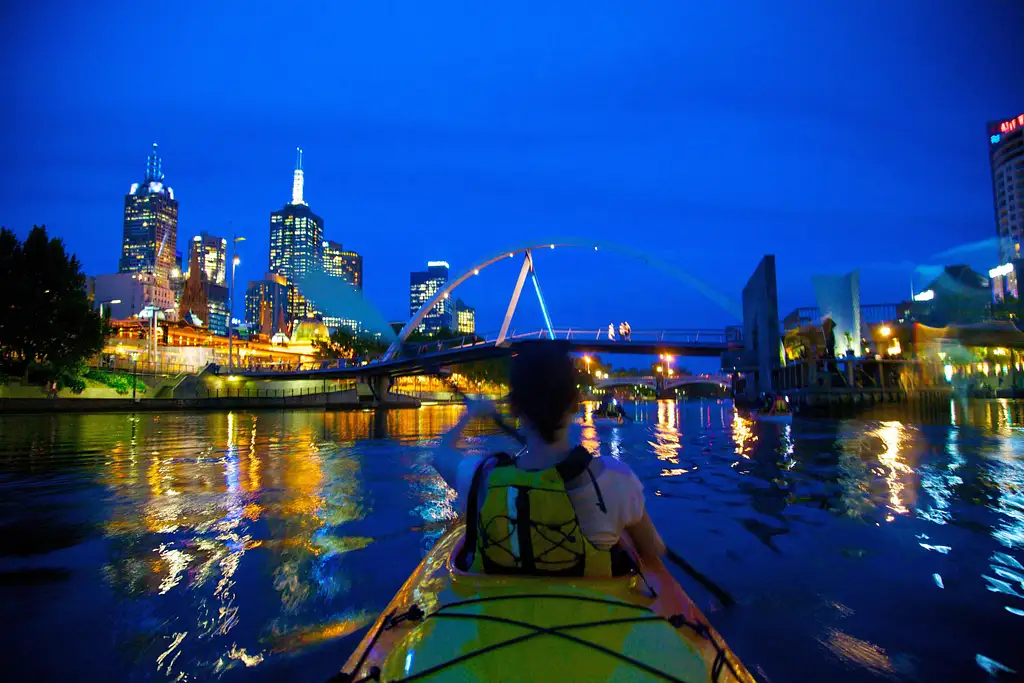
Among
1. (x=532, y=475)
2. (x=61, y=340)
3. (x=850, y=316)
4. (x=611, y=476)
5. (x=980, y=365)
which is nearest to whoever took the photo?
(x=532, y=475)

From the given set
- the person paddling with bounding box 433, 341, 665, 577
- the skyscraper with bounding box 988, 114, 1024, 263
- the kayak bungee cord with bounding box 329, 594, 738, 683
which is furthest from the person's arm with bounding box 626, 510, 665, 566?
the skyscraper with bounding box 988, 114, 1024, 263

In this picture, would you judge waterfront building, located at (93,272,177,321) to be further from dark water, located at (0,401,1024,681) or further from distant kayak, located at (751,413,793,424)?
dark water, located at (0,401,1024,681)

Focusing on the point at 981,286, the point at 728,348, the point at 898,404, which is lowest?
the point at 898,404

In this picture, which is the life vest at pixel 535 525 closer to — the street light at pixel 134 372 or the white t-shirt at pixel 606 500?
the white t-shirt at pixel 606 500

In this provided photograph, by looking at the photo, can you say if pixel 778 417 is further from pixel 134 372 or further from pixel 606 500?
pixel 134 372

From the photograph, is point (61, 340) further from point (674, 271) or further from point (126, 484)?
point (674, 271)

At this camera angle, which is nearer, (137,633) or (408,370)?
(137,633)

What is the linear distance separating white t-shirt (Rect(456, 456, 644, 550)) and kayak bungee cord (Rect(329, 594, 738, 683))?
0.29 metres

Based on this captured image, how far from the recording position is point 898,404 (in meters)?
38.6

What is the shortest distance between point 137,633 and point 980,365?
61.8m

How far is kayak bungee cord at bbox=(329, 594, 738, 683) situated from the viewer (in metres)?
1.94

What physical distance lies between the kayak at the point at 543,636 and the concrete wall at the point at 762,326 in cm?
4288

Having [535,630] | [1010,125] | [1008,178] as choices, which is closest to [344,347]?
[535,630]

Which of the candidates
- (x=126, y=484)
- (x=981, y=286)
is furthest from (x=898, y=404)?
(x=981, y=286)
